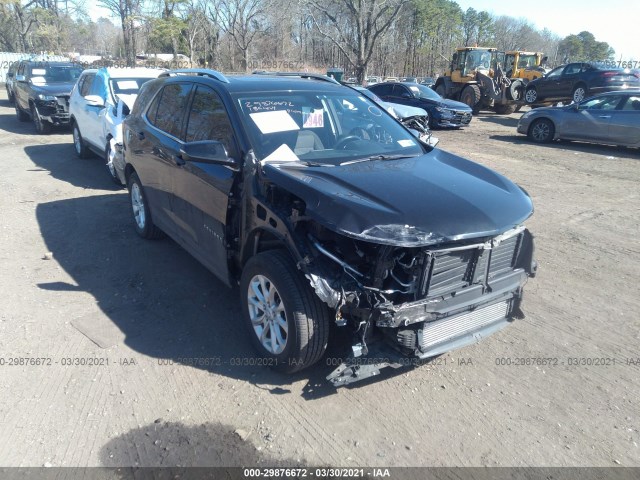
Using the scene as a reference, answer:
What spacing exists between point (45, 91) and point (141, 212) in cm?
1052

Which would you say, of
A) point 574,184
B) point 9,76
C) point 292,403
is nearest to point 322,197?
point 292,403

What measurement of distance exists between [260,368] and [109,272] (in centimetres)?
241

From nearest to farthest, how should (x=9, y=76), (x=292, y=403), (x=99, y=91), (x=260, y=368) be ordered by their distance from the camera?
(x=292, y=403), (x=260, y=368), (x=99, y=91), (x=9, y=76)

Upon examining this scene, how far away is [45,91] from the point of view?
14016mm

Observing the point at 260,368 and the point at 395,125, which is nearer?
the point at 260,368

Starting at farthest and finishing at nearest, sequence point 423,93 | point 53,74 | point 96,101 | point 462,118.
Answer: point 423,93 < point 462,118 < point 53,74 < point 96,101

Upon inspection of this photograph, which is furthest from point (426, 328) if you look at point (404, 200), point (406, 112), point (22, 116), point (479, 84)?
point (479, 84)

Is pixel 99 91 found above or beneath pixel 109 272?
above

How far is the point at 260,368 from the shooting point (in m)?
3.65

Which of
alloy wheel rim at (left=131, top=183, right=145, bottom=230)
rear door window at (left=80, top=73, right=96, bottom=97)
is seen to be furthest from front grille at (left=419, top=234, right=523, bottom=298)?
rear door window at (left=80, top=73, right=96, bottom=97)

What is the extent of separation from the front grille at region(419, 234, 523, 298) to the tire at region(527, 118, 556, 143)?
12.6 metres

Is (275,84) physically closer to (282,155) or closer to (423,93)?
(282,155)

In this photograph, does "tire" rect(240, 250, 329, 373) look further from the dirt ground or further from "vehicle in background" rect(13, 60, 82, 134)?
"vehicle in background" rect(13, 60, 82, 134)

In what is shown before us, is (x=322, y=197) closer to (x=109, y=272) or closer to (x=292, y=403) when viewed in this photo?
(x=292, y=403)
